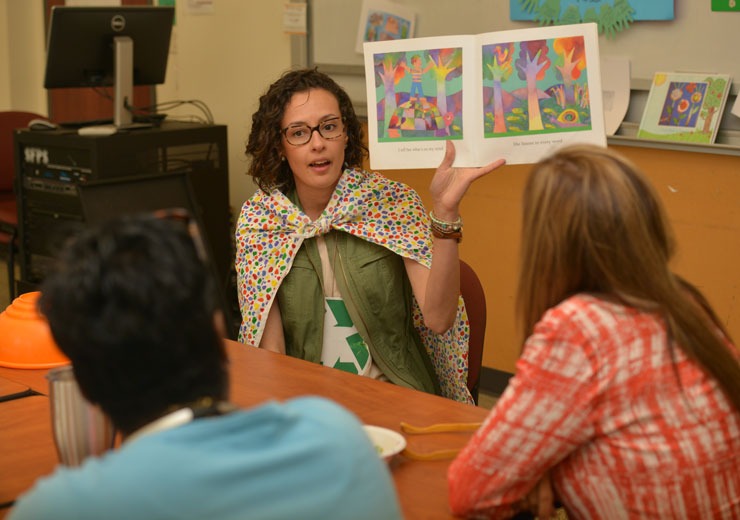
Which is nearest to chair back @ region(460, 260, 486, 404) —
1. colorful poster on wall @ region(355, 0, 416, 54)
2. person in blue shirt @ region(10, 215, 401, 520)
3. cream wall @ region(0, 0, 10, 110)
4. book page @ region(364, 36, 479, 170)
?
book page @ region(364, 36, 479, 170)

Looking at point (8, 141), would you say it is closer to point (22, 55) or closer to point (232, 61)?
point (232, 61)

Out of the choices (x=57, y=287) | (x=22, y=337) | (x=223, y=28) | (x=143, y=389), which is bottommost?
(x=22, y=337)

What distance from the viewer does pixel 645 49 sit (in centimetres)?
317

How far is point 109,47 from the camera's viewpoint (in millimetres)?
4117

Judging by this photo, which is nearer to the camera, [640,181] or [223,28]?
[640,181]

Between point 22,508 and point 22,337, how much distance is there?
1211 millimetres

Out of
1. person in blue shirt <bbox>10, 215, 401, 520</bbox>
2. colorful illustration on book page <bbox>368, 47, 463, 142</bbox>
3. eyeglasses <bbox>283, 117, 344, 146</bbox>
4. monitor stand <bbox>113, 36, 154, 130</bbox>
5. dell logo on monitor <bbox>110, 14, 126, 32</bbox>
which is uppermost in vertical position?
dell logo on monitor <bbox>110, 14, 126, 32</bbox>

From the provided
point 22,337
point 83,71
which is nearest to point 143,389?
point 22,337

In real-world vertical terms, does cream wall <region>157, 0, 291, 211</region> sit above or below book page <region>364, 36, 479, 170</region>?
above

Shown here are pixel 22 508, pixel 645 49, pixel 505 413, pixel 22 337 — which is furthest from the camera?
pixel 645 49

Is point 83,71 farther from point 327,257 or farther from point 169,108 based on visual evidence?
point 327,257

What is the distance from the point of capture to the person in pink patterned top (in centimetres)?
135

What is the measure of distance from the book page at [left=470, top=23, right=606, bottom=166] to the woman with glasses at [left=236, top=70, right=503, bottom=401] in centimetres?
31

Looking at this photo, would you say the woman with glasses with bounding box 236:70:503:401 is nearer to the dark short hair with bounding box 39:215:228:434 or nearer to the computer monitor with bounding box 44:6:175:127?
the dark short hair with bounding box 39:215:228:434
